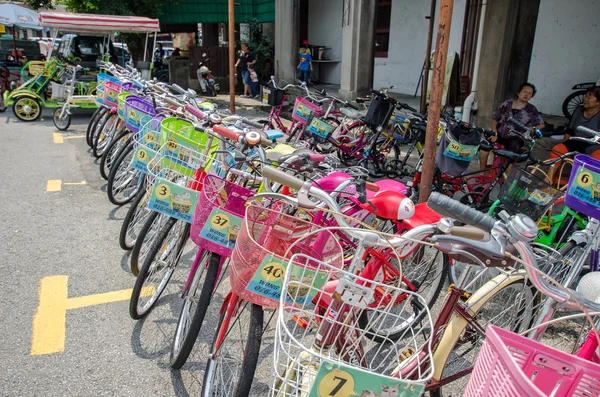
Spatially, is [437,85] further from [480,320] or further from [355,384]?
[355,384]

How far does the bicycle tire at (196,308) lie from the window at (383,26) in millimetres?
11972

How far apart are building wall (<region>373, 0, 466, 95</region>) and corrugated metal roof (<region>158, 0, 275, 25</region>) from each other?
14.9 ft

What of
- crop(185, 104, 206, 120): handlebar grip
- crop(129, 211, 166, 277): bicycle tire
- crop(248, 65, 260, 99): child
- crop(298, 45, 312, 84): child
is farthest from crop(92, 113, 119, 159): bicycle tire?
crop(298, 45, 312, 84): child

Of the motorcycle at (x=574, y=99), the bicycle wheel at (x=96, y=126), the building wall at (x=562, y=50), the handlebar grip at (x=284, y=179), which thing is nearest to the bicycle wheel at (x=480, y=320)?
the handlebar grip at (x=284, y=179)

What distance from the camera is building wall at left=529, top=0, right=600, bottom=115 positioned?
803 centimetres

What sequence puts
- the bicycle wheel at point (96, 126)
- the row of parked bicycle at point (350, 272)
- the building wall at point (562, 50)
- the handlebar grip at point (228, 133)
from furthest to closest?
1. the building wall at point (562, 50)
2. the bicycle wheel at point (96, 126)
3. the handlebar grip at point (228, 133)
4. the row of parked bicycle at point (350, 272)

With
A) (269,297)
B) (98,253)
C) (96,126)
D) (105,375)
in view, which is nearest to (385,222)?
(269,297)

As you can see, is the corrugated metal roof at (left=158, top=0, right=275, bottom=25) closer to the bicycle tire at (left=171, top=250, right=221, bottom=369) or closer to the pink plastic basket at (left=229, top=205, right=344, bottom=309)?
the bicycle tire at (left=171, top=250, right=221, bottom=369)

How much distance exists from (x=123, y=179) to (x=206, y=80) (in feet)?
31.0

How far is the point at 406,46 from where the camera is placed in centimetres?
1234

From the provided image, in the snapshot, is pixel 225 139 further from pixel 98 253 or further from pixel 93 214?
pixel 93 214

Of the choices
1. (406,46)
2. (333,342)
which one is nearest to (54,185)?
(333,342)

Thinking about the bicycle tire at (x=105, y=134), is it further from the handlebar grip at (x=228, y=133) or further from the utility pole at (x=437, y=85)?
the utility pole at (x=437, y=85)

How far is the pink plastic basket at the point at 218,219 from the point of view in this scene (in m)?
2.21
